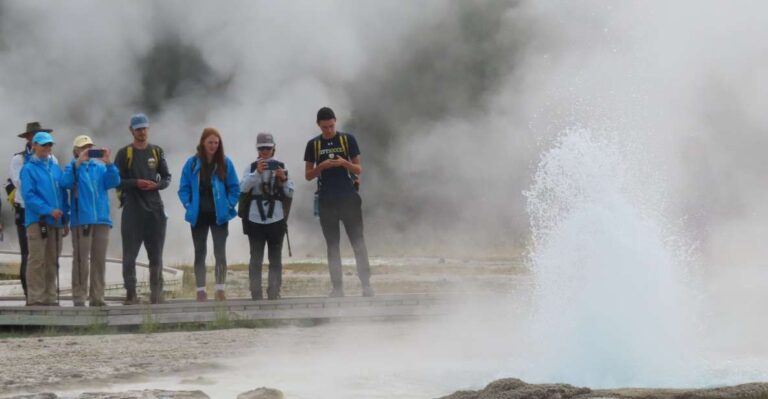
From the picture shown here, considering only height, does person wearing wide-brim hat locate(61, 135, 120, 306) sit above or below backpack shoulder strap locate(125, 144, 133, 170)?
below

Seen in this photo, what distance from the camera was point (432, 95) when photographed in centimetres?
2394

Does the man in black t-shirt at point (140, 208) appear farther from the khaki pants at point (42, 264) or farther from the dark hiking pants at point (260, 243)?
the dark hiking pants at point (260, 243)

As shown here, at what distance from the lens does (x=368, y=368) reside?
750 cm

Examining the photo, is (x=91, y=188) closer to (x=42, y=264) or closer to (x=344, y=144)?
(x=42, y=264)

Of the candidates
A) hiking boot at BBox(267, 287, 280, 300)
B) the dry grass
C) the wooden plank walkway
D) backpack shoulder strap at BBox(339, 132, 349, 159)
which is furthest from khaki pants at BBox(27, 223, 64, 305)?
the dry grass

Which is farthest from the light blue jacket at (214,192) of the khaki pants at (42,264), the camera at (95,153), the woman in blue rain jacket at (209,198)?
the khaki pants at (42,264)

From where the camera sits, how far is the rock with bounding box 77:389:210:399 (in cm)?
623

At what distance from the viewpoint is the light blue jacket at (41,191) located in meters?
10.2

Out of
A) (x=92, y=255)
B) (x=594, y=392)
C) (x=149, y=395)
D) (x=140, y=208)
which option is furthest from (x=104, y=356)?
(x=594, y=392)

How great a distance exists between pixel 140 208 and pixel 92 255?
0.59m

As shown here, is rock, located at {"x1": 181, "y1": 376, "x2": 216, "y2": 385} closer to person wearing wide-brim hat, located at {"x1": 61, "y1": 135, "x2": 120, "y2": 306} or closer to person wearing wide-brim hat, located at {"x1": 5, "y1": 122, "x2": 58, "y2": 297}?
person wearing wide-brim hat, located at {"x1": 61, "y1": 135, "x2": 120, "y2": 306}

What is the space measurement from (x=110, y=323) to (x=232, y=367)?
8.06 ft

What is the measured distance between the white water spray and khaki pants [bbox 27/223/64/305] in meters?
4.29

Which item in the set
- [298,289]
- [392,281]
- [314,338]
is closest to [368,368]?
[314,338]
